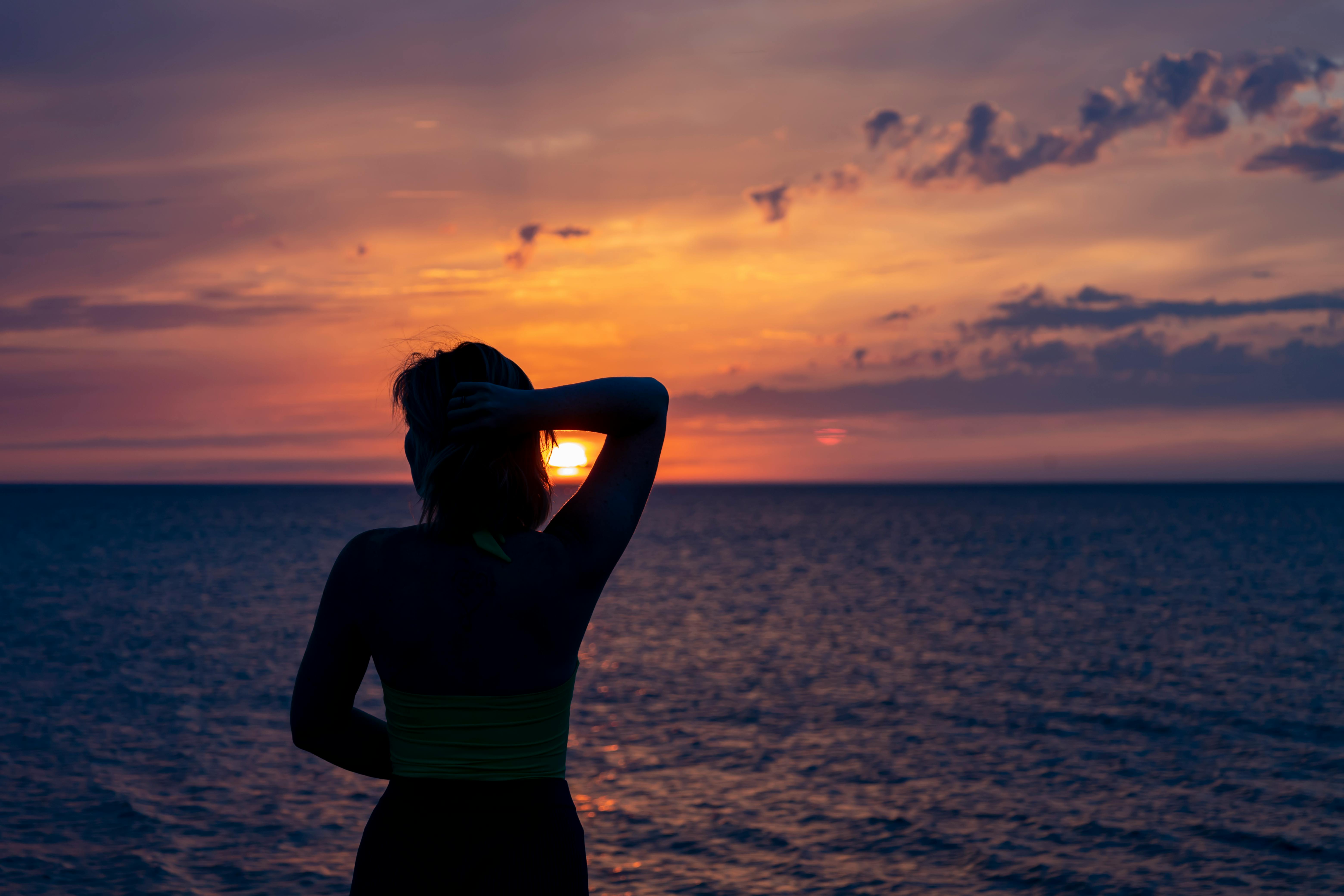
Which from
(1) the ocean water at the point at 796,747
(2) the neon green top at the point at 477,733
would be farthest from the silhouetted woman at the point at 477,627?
(1) the ocean water at the point at 796,747

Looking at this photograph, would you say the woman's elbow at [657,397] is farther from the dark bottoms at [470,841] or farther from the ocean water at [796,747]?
the ocean water at [796,747]

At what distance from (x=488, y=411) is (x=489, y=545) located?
299 millimetres

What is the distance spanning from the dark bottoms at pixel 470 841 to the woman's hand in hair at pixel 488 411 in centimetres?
79

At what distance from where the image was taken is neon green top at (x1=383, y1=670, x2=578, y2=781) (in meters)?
2.30

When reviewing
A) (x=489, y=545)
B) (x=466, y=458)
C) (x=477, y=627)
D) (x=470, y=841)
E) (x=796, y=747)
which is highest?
(x=466, y=458)

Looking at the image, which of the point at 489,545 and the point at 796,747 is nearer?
the point at 489,545

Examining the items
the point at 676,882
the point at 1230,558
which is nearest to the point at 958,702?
the point at 676,882

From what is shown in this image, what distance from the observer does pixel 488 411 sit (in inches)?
86.0

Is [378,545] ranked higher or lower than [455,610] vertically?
higher

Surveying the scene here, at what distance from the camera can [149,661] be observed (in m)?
30.4

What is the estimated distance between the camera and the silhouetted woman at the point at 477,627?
89.7 inches

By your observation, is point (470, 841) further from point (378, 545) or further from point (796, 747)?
point (796, 747)

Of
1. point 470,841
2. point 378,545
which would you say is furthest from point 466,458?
point 470,841

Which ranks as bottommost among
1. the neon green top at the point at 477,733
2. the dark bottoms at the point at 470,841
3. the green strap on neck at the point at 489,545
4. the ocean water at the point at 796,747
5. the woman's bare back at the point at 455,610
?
the ocean water at the point at 796,747
